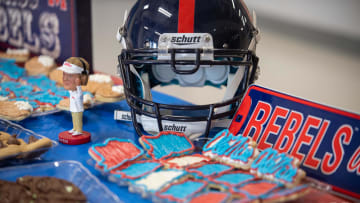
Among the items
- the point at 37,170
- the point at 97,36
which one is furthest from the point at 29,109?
the point at 97,36

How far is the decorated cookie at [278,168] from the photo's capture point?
0.85 meters

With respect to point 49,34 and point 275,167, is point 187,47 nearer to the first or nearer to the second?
point 275,167

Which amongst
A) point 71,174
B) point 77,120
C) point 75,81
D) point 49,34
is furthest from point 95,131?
point 49,34

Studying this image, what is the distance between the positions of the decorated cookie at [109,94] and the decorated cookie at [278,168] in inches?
30.4

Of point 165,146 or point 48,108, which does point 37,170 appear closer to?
point 165,146

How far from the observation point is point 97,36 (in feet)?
11.9

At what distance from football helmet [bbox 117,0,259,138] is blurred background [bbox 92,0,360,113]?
1.15 meters

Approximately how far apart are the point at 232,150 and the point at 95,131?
1.75 ft

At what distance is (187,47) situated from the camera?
42.9 inches

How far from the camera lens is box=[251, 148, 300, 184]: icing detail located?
85cm

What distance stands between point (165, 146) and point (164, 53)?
0.28 meters

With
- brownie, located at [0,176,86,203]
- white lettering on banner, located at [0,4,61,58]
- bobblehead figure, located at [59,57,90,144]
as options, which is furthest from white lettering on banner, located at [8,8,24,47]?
brownie, located at [0,176,86,203]

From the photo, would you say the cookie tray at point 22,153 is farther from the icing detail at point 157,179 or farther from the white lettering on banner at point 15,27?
the white lettering on banner at point 15,27

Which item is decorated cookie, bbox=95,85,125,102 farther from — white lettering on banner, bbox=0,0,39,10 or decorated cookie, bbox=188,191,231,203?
white lettering on banner, bbox=0,0,39,10
